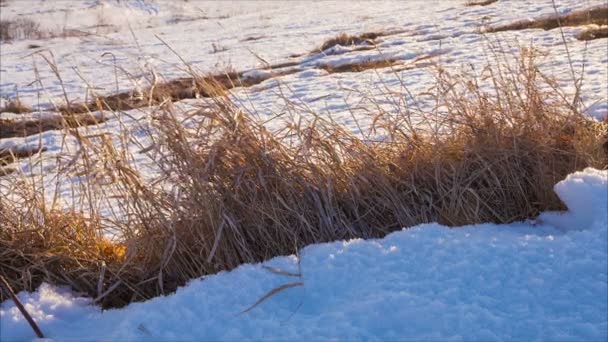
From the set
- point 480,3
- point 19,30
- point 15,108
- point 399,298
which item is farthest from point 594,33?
point 19,30

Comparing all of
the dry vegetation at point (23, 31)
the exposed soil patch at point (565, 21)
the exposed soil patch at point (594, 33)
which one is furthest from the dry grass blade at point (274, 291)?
the dry vegetation at point (23, 31)

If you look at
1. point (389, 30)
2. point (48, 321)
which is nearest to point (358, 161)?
point (48, 321)

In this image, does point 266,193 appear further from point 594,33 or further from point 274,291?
point 594,33

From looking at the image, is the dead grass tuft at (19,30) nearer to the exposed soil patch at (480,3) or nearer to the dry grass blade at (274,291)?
the exposed soil patch at (480,3)

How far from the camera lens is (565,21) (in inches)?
412

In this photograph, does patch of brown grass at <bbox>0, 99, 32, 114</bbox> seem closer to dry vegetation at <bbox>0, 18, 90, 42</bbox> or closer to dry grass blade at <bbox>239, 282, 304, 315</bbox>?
dry grass blade at <bbox>239, 282, 304, 315</bbox>

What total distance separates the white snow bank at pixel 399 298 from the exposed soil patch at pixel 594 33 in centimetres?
732

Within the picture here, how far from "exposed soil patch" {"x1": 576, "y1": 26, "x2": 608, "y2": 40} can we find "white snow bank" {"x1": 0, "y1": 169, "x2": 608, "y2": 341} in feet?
24.0

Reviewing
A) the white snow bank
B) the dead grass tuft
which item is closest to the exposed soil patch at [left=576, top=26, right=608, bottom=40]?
the white snow bank

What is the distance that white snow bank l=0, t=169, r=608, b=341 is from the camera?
189 cm

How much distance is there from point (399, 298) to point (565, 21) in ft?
31.8

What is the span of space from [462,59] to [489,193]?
5.90 m

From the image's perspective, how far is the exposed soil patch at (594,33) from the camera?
8977 mm

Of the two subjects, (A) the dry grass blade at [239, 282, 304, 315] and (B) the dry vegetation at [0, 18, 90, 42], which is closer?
(A) the dry grass blade at [239, 282, 304, 315]
